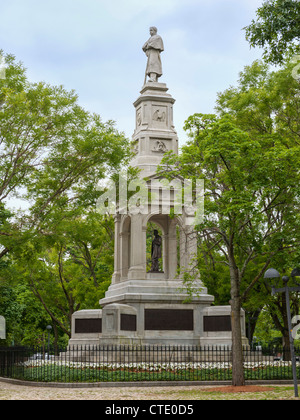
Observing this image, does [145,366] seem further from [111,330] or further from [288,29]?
[288,29]

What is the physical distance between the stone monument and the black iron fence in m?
1.46

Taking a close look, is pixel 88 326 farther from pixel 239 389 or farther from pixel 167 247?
pixel 239 389

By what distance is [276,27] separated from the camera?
16.4 meters

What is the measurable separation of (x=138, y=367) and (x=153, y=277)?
23.9 feet

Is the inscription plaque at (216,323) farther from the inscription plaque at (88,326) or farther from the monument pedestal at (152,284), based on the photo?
the inscription plaque at (88,326)

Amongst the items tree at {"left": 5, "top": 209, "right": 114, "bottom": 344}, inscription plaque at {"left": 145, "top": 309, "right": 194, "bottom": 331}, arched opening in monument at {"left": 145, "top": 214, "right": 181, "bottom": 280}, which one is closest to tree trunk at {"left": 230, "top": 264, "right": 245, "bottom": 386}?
inscription plaque at {"left": 145, "top": 309, "right": 194, "bottom": 331}

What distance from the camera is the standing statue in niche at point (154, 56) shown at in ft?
105

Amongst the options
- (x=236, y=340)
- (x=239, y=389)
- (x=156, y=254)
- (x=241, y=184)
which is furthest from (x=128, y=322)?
(x=241, y=184)

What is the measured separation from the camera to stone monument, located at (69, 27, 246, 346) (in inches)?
1032

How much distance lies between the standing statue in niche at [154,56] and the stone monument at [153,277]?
0.06m

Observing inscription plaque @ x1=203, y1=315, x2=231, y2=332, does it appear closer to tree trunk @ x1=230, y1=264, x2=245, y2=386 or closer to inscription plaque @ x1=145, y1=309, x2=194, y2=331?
inscription plaque @ x1=145, y1=309, x2=194, y2=331

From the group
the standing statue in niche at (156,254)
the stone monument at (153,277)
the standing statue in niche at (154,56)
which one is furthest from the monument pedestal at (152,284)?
the standing statue in niche at (154,56)

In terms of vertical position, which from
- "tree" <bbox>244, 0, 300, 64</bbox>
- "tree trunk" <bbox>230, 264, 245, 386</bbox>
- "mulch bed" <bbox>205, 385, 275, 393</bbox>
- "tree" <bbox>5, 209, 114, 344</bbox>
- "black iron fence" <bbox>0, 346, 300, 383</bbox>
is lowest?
"mulch bed" <bbox>205, 385, 275, 393</bbox>
